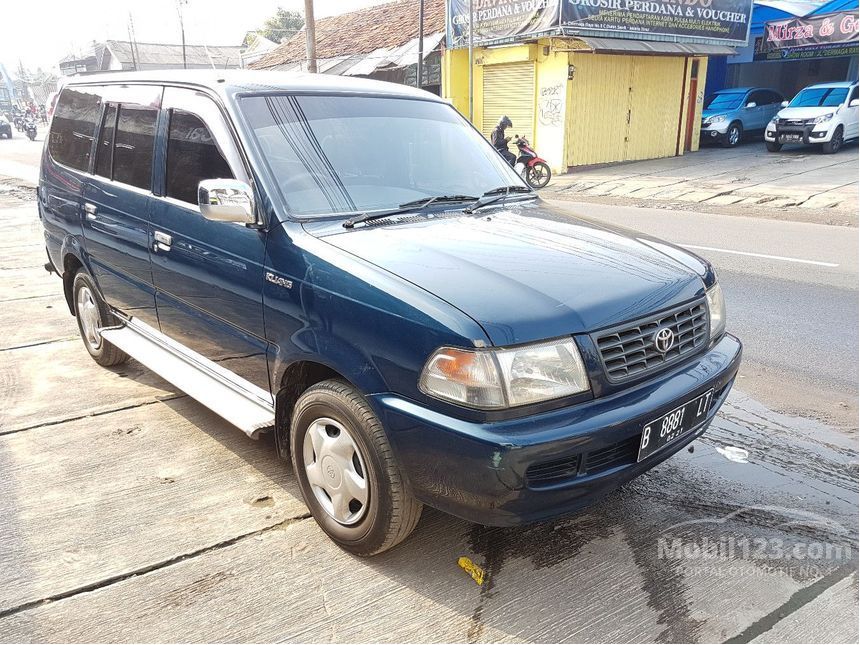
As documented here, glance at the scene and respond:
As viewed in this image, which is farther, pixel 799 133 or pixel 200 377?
pixel 799 133

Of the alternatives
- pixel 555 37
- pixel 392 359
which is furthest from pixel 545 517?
pixel 555 37

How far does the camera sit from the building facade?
17.8 metres

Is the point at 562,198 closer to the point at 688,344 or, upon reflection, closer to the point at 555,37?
the point at 555,37

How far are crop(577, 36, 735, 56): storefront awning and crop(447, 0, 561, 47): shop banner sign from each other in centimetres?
106

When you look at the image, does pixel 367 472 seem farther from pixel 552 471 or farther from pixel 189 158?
pixel 189 158

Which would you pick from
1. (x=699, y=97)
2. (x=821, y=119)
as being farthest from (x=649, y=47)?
(x=821, y=119)

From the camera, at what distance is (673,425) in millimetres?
2668

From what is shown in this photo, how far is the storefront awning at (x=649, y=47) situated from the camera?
56.9 feet

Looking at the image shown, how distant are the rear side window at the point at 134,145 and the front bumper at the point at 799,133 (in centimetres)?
2031

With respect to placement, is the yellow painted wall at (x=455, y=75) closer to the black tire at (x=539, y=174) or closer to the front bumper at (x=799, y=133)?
the black tire at (x=539, y=174)

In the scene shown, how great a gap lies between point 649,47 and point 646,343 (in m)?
18.4

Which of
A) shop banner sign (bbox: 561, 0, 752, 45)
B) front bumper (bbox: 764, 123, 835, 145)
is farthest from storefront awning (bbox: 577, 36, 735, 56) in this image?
front bumper (bbox: 764, 123, 835, 145)

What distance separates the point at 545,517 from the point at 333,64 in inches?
1008

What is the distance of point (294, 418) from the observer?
9.59 feet
